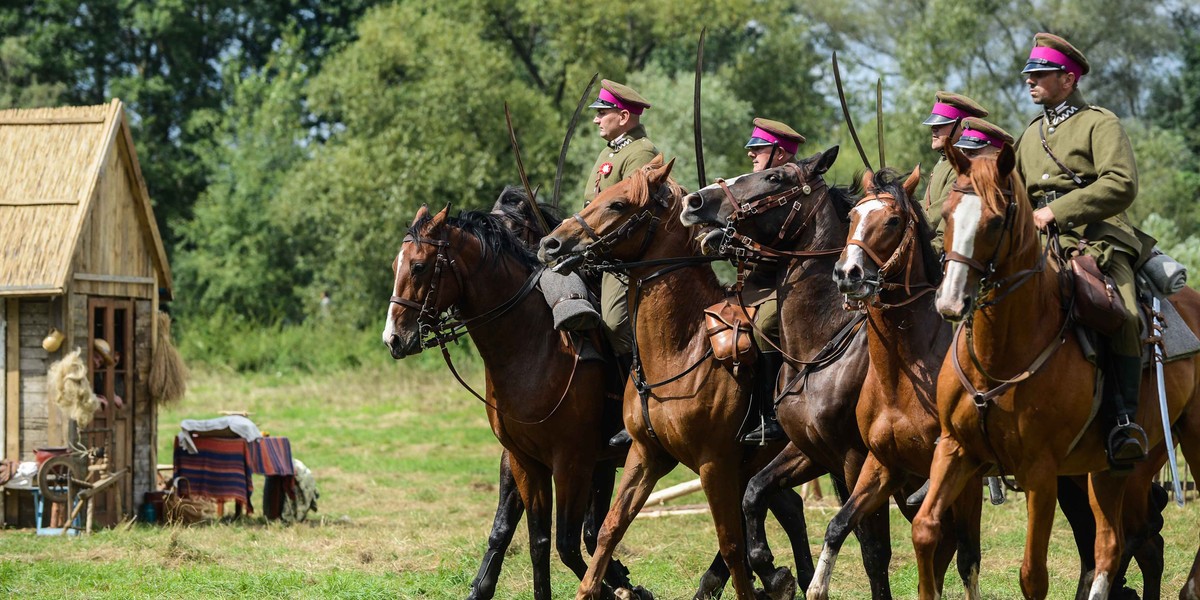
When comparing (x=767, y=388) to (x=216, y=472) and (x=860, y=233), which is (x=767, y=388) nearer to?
(x=860, y=233)

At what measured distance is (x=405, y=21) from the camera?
37531 mm

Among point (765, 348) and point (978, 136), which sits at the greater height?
point (978, 136)

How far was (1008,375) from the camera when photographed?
6656 mm

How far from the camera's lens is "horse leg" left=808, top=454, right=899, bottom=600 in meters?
6.99

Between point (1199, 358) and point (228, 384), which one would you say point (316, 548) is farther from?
point (228, 384)

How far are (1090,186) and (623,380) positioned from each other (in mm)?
3498

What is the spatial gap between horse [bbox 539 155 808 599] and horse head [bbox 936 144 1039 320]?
219 cm

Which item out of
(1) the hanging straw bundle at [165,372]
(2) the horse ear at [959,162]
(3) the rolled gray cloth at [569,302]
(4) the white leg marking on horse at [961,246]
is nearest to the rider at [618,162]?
(3) the rolled gray cloth at [569,302]

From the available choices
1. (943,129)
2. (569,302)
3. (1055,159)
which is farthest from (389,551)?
(1055,159)

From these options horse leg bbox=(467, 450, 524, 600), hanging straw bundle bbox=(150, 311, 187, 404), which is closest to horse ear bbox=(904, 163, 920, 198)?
horse leg bbox=(467, 450, 524, 600)

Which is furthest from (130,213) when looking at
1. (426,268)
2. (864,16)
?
(864,16)

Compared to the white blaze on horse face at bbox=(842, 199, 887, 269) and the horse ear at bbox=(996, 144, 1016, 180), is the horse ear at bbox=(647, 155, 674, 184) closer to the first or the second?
the white blaze on horse face at bbox=(842, 199, 887, 269)

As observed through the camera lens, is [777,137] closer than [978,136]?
No

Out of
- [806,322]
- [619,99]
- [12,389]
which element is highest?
[619,99]
